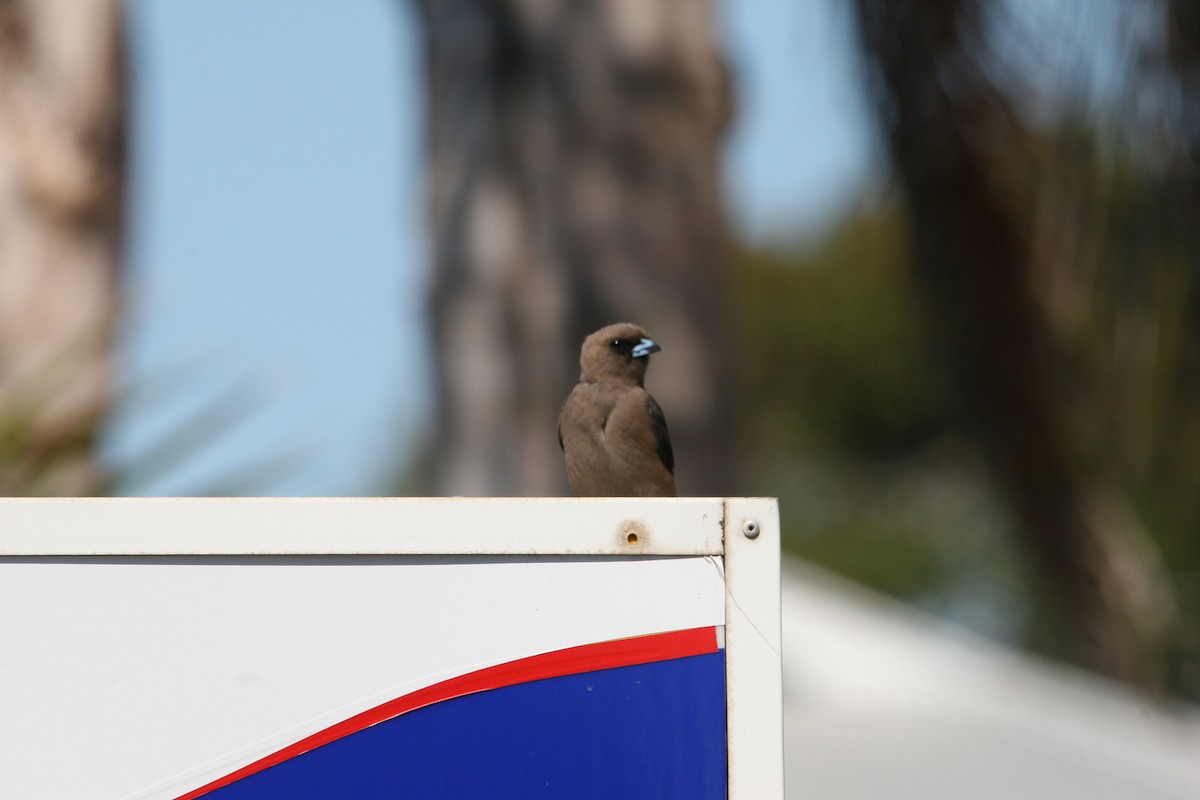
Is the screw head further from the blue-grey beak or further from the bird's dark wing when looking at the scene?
the blue-grey beak

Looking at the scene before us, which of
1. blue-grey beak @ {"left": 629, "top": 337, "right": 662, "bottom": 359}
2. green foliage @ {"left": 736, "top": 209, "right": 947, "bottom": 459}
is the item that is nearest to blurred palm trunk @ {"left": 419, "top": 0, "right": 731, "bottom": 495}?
blue-grey beak @ {"left": 629, "top": 337, "right": 662, "bottom": 359}

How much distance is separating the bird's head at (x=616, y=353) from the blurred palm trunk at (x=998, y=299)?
281cm

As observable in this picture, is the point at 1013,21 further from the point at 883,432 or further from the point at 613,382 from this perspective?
the point at 883,432

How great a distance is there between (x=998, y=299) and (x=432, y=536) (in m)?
4.13

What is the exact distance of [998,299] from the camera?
5418mm

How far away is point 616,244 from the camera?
15.7ft

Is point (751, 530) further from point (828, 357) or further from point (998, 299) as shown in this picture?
point (828, 357)

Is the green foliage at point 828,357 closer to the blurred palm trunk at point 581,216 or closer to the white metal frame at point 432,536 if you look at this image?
the blurred palm trunk at point 581,216

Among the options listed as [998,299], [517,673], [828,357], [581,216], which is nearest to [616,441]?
[517,673]

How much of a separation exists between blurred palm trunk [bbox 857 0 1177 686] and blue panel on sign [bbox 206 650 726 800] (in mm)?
3820

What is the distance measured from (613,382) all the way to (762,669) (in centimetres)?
94

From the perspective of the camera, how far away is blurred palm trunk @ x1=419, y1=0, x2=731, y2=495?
4.76 meters

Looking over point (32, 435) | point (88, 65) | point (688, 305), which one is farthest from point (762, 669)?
point (88, 65)

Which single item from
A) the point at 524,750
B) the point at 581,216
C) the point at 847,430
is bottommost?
the point at 524,750
